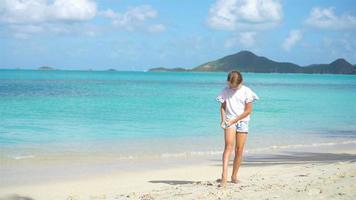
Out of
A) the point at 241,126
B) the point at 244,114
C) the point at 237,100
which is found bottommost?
the point at 241,126

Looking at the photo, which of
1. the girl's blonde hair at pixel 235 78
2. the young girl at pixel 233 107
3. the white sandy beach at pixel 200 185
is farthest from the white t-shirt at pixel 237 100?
the white sandy beach at pixel 200 185

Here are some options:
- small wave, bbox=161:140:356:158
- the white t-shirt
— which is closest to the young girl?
the white t-shirt

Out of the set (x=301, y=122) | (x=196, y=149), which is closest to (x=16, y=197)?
(x=196, y=149)

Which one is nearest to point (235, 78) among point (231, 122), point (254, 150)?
point (231, 122)

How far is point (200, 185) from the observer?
801 centimetres

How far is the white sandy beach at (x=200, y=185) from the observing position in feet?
22.7

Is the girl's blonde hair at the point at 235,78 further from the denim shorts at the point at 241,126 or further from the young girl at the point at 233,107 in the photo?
the denim shorts at the point at 241,126

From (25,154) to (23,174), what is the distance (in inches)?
97.9

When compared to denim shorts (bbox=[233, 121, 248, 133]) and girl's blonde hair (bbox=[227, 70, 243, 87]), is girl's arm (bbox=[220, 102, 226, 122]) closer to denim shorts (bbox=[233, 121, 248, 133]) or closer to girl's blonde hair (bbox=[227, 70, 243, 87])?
denim shorts (bbox=[233, 121, 248, 133])

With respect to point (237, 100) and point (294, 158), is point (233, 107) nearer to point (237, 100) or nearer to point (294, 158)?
point (237, 100)

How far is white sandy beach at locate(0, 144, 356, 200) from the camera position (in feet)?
22.7

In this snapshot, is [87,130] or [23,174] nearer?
[23,174]

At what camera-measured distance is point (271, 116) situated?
25.9 metres

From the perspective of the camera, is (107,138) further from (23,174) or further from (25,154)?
(23,174)
